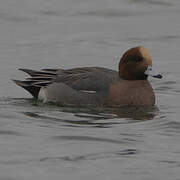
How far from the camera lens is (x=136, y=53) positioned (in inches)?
485

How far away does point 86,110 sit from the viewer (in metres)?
12.0

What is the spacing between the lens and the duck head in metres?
12.3

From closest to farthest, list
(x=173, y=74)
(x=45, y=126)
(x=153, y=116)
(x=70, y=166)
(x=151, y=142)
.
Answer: (x=70, y=166) < (x=151, y=142) < (x=45, y=126) < (x=153, y=116) < (x=173, y=74)

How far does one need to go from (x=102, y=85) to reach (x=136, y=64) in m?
0.62

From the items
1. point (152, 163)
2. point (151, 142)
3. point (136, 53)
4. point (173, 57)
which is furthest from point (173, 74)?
point (152, 163)

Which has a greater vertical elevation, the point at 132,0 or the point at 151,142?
the point at 132,0

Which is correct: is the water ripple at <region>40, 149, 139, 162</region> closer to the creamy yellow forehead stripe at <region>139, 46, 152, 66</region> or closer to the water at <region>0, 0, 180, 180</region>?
the water at <region>0, 0, 180, 180</region>

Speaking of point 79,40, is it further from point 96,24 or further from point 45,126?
point 45,126

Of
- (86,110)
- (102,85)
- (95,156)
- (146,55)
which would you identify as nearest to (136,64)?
(146,55)

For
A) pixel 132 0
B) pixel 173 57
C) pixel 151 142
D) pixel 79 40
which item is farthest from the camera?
pixel 132 0

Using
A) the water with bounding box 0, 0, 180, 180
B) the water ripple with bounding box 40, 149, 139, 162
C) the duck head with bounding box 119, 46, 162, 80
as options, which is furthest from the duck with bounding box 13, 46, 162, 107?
the water ripple with bounding box 40, 149, 139, 162

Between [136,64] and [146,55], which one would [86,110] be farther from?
[146,55]

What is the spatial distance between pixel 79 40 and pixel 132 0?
4094 mm

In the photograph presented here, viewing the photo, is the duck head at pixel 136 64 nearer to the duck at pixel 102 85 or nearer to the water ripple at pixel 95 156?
the duck at pixel 102 85
